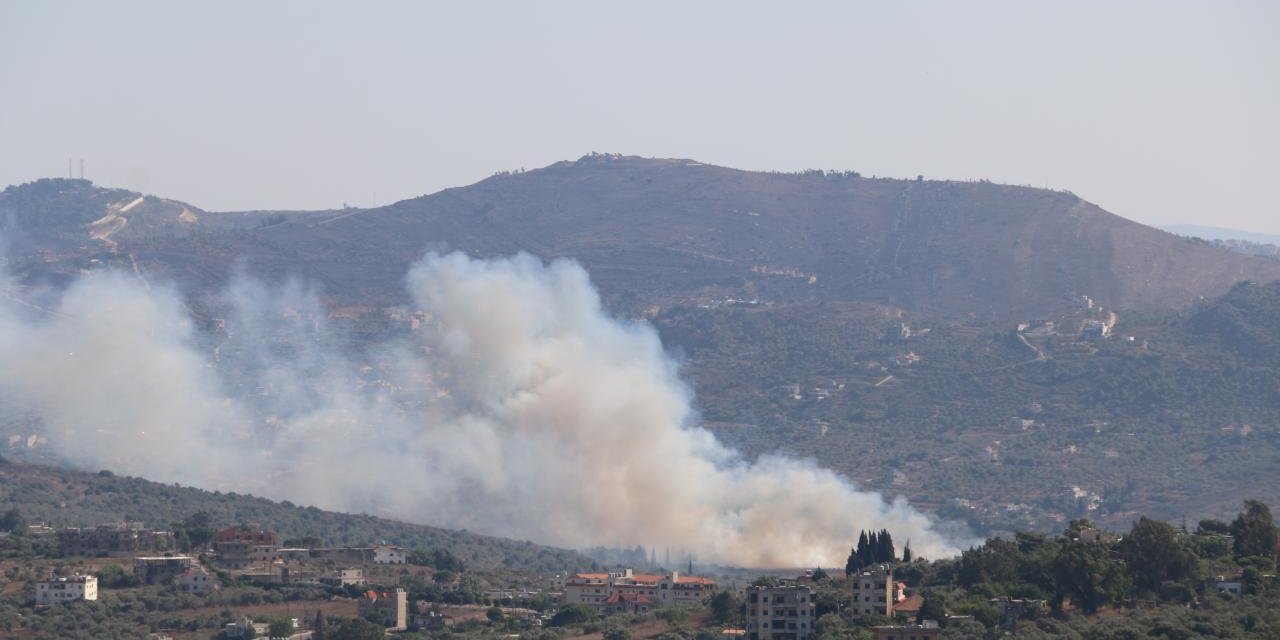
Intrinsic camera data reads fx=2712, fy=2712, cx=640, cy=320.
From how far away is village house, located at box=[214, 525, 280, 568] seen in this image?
356ft

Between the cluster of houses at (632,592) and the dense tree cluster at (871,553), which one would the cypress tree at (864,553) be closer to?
the dense tree cluster at (871,553)

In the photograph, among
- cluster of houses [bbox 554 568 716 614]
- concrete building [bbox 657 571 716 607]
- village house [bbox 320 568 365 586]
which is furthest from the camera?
village house [bbox 320 568 365 586]

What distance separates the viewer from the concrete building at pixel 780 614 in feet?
279

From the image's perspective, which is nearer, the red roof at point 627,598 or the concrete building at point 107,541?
the red roof at point 627,598

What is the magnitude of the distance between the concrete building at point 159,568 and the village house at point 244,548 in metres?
3.31

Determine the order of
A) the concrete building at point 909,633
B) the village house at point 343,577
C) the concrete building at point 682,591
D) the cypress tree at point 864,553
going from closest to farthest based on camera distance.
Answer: the concrete building at point 909,633, the cypress tree at point 864,553, the concrete building at point 682,591, the village house at point 343,577

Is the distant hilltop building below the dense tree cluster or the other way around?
below

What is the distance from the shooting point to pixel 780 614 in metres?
85.7

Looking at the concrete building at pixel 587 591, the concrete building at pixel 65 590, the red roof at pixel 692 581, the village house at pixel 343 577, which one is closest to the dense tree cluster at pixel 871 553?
the red roof at pixel 692 581

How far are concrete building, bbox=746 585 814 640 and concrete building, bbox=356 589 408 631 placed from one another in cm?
1564

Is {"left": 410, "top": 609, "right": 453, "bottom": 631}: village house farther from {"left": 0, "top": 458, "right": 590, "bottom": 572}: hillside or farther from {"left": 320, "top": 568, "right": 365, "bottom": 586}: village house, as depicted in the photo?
{"left": 0, "top": 458, "right": 590, "bottom": 572}: hillside

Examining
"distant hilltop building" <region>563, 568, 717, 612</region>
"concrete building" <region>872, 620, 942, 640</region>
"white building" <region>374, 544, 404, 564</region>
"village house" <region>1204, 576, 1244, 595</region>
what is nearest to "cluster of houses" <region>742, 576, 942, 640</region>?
"concrete building" <region>872, 620, 942, 640</region>

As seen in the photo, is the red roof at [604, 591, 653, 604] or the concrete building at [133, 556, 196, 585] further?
the concrete building at [133, 556, 196, 585]

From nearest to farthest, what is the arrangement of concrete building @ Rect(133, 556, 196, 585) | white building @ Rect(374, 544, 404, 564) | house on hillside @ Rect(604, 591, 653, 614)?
1. house on hillside @ Rect(604, 591, 653, 614)
2. concrete building @ Rect(133, 556, 196, 585)
3. white building @ Rect(374, 544, 404, 564)
